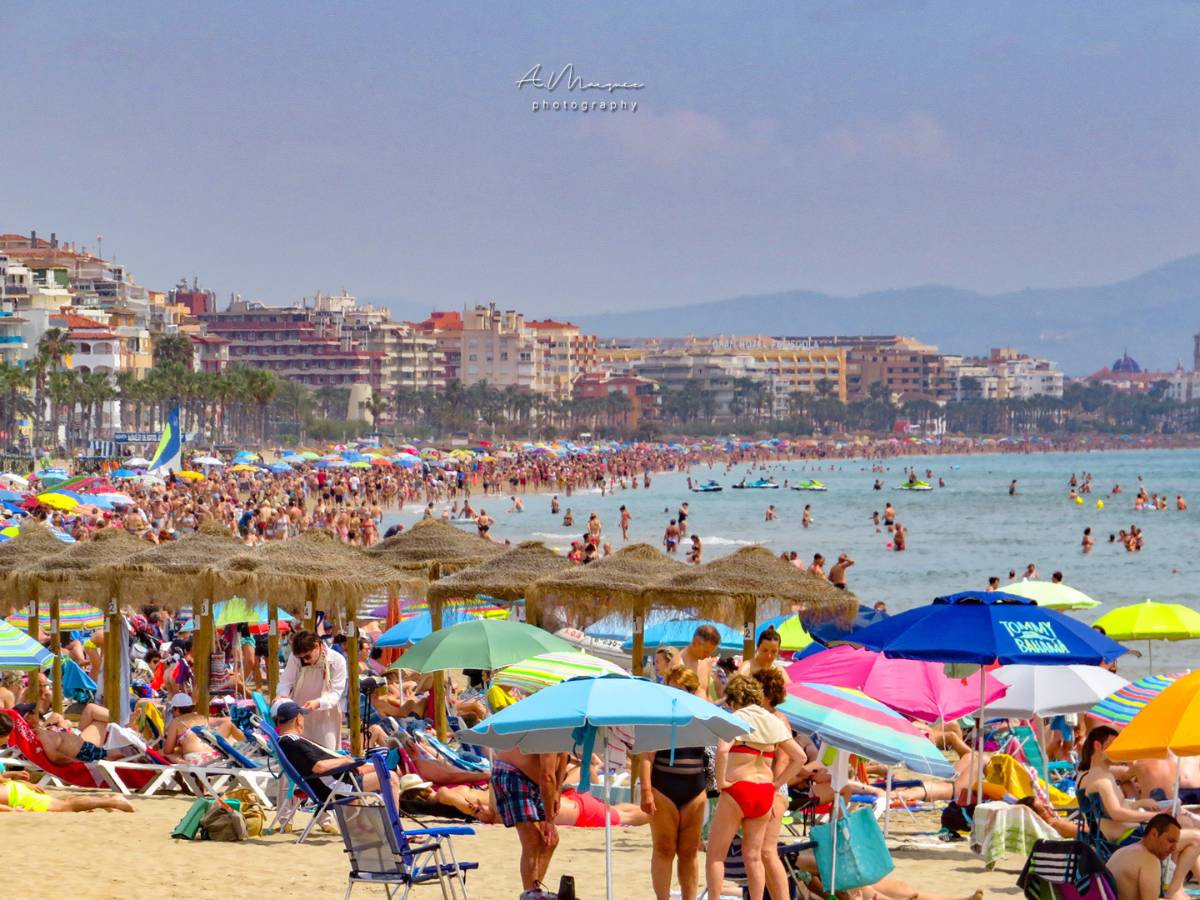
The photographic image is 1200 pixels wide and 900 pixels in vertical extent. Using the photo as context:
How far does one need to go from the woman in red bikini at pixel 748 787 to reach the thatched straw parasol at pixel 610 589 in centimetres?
464

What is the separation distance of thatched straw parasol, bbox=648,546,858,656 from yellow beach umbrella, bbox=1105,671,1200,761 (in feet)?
15.7

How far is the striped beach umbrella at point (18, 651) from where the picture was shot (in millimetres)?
11031

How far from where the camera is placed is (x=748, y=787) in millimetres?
6980

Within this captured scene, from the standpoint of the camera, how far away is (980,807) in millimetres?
9062

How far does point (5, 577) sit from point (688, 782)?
8.27 meters

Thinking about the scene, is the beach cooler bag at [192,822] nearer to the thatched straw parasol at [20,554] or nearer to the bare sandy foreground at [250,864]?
the bare sandy foreground at [250,864]

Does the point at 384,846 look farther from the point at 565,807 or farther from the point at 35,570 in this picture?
the point at 35,570

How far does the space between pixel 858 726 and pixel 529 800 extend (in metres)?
→ 1.53

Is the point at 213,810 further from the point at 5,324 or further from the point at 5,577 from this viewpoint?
the point at 5,324

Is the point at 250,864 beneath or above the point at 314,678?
beneath

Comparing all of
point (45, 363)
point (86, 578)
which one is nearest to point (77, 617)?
point (86, 578)

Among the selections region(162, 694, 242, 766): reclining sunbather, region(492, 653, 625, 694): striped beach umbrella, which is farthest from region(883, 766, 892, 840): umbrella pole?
region(162, 694, 242, 766): reclining sunbather

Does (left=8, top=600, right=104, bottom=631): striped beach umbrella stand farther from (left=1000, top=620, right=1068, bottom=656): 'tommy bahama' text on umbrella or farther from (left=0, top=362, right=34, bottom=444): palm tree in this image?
(left=0, top=362, right=34, bottom=444): palm tree

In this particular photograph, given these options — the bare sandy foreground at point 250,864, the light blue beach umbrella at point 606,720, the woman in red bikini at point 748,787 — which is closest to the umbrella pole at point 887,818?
the bare sandy foreground at point 250,864
